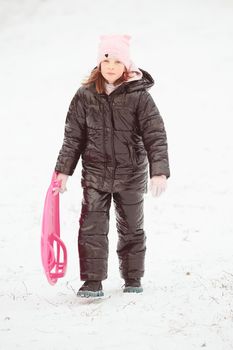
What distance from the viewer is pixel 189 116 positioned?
14.3 metres

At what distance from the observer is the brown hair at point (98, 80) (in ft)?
13.9

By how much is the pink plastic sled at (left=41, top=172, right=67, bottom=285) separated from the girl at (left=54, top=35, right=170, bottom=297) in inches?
5.8

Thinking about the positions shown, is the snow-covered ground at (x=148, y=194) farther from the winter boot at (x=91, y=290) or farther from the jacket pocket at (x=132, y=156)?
the jacket pocket at (x=132, y=156)

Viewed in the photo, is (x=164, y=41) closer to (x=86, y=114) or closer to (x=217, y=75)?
(x=217, y=75)

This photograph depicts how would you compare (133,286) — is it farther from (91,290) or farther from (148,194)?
(148,194)

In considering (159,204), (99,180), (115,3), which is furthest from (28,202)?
(115,3)

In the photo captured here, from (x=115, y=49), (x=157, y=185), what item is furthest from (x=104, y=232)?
(x=115, y=49)

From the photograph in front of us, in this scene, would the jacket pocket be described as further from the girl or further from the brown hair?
the brown hair

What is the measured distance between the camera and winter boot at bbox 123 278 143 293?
4301 millimetres

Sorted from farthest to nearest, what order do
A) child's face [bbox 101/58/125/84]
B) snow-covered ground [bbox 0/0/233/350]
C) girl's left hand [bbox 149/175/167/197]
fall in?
child's face [bbox 101/58/125/84]
girl's left hand [bbox 149/175/167/197]
snow-covered ground [bbox 0/0/233/350]

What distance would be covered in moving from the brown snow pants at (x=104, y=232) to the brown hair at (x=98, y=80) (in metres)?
0.80

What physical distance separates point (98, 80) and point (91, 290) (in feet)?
5.46

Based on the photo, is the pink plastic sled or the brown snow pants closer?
the pink plastic sled

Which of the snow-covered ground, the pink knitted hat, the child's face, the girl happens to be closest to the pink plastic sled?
the girl
